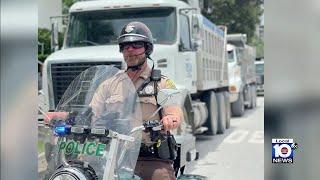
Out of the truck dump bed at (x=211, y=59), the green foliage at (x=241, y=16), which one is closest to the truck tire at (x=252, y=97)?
the green foliage at (x=241, y=16)

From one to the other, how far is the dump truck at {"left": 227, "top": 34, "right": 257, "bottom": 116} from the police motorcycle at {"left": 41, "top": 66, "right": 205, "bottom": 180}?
12.3 meters

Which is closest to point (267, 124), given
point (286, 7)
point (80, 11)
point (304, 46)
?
point (304, 46)

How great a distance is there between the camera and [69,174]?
237 centimetres

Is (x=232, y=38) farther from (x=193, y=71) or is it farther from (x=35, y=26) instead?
(x=35, y=26)

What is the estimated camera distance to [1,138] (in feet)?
6.29

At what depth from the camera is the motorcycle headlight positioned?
2.36m

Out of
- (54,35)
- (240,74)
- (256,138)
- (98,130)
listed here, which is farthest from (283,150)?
(240,74)

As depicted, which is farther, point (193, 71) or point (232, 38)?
point (232, 38)

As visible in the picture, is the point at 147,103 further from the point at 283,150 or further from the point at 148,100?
the point at 283,150

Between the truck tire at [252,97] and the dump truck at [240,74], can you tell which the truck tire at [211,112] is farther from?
the truck tire at [252,97]

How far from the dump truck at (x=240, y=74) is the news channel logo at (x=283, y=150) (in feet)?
42.3

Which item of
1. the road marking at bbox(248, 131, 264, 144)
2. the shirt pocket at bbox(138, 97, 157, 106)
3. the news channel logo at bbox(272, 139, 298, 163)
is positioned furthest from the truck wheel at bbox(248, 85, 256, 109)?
the news channel logo at bbox(272, 139, 298, 163)

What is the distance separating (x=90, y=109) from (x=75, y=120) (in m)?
0.12

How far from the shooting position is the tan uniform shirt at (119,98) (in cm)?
294
